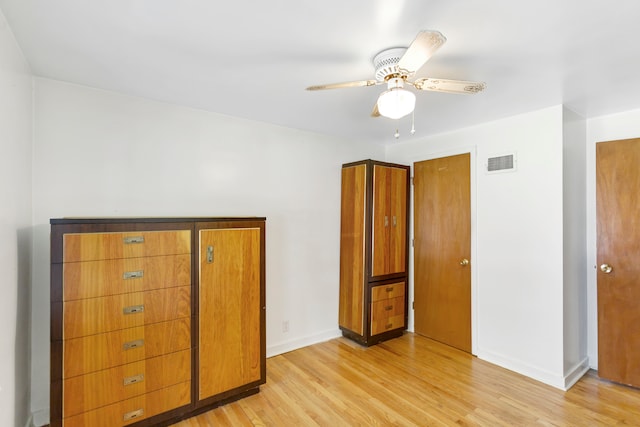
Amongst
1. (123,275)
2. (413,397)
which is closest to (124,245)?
(123,275)

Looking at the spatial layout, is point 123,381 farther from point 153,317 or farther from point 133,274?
point 133,274

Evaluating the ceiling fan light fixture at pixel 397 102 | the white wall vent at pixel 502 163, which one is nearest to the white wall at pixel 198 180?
the white wall vent at pixel 502 163

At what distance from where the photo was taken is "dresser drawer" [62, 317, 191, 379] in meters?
1.80

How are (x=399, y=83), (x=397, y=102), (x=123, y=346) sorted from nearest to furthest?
(x=397, y=102)
(x=399, y=83)
(x=123, y=346)

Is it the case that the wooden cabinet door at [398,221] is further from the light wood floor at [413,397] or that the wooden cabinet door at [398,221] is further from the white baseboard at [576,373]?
the white baseboard at [576,373]

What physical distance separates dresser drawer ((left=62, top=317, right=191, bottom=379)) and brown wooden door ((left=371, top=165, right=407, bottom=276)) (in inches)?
76.5

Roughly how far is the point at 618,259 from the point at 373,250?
207 centimetres

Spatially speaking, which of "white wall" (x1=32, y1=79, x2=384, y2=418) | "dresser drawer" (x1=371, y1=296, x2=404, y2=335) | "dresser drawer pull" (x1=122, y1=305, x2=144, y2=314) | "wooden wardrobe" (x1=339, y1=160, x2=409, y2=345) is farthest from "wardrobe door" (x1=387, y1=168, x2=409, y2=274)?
"dresser drawer pull" (x1=122, y1=305, x2=144, y2=314)

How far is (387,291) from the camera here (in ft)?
11.2

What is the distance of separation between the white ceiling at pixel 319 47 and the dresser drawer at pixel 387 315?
81.9 inches

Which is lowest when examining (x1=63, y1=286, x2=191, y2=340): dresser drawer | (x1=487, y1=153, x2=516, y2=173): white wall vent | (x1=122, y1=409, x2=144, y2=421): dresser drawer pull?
(x1=122, y1=409, x2=144, y2=421): dresser drawer pull

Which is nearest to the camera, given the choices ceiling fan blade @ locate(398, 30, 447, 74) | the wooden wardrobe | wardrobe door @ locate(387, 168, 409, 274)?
ceiling fan blade @ locate(398, 30, 447, 74)

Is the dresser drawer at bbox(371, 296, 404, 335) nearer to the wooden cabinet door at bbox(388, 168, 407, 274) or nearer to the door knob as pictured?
the wooden cabinet door at bbox(388, 168, 407, 274)

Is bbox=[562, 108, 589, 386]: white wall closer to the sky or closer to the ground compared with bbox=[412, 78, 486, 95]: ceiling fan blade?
closer to the ground
